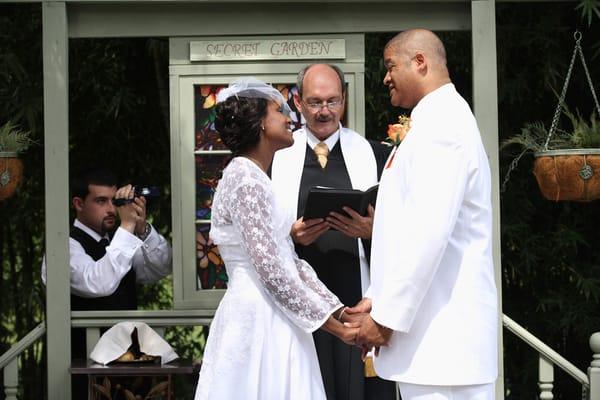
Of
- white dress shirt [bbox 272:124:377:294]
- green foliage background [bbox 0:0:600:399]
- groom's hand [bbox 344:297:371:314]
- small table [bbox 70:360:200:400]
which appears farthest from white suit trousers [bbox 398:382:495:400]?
green foliage background [bbox 0:0:600:399]

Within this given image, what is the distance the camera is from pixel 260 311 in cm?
426

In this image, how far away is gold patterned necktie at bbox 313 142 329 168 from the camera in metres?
5.31

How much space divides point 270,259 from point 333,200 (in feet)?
2.09

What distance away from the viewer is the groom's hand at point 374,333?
392 cm

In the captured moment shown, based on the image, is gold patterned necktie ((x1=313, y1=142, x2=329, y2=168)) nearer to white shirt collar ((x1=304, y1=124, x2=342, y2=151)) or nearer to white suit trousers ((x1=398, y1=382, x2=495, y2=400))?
white shirt collar ((x1=304, y1=124, x2=342, y2=151))

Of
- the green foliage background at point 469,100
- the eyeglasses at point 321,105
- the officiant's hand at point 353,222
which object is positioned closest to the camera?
the officiant's hand at point 353,222

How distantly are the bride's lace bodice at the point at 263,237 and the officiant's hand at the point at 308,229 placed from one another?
1.70 ft

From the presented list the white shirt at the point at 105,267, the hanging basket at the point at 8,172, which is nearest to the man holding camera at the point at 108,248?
the white shirt at the point at 105,267

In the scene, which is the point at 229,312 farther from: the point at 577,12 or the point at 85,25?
the point at 577,12

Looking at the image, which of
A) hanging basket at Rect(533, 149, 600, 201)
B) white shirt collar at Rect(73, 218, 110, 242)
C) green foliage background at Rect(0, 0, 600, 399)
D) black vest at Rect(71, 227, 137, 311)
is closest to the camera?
hanging basket at Rect(533, 149, 600, 201)

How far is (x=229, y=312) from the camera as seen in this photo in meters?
4.27

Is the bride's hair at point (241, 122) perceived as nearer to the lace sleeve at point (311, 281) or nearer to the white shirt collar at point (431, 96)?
the lace sleeve at point (311, 281)

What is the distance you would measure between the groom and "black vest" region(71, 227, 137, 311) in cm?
247

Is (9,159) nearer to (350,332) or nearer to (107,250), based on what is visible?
(107,250)
